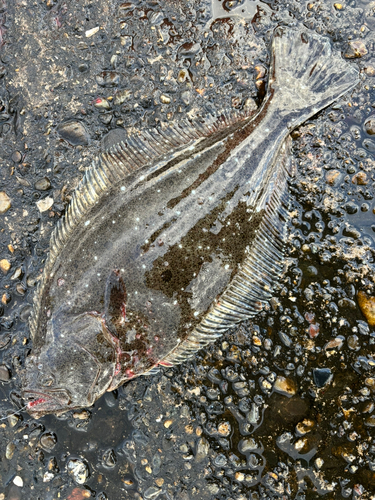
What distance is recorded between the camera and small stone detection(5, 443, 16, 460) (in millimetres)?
3232

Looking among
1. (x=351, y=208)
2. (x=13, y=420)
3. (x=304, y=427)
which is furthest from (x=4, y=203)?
(x=304, y=427)

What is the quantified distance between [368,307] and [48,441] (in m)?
2.81

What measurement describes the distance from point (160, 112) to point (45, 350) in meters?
2.14

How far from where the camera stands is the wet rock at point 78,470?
3.19m

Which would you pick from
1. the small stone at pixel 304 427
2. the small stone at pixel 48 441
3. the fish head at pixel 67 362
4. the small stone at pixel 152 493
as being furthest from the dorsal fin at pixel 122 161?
the small stone at pixel 304 427

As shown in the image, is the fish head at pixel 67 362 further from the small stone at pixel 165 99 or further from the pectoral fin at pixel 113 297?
the small stone at pixel 165 99

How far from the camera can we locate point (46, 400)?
2740mm

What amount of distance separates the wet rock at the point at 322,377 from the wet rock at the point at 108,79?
2.95 m

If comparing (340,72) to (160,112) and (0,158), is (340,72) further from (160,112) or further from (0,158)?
(0,158)

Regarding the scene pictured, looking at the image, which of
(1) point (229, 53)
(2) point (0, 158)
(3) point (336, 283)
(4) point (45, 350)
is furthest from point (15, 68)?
(3) point (336, 283)

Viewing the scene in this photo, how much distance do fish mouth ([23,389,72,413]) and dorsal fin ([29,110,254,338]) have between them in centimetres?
41

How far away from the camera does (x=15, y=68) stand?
3.48 metres

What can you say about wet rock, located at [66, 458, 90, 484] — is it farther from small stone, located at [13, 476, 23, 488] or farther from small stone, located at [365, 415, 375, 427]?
small stone, located at [365, 415, 375, 427]

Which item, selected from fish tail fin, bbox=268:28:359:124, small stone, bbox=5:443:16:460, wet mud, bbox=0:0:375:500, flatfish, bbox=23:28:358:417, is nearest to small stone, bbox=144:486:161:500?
wet mud, bbox=0:0:375:500
